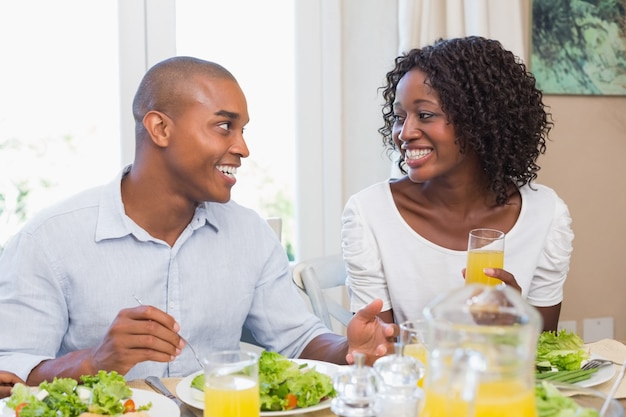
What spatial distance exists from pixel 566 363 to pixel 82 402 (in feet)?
3.03

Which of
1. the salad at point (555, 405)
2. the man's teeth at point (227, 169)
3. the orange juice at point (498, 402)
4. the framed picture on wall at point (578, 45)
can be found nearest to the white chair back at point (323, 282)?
the man's teeth at point (227, 169)

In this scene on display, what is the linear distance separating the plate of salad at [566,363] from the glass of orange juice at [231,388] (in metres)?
0.61

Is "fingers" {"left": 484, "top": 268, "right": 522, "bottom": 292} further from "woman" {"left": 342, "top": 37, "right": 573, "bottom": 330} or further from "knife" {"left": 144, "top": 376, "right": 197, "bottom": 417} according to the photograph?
"knife" {"left": 144, "top": 376, "right": 197, "bottom": 417}

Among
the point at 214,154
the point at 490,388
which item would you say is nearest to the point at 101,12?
the point at 214,154

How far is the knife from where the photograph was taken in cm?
142

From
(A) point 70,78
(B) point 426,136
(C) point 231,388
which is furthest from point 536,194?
(A) point 70,78

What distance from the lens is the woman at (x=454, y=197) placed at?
243cm

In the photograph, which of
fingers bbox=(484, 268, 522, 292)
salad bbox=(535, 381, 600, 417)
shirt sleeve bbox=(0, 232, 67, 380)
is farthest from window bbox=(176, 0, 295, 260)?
salad bbox=(535, 381, 600, 417)

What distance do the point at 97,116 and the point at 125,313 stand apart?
1.76 meters

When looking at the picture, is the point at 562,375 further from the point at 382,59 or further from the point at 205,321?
the point at 382,59

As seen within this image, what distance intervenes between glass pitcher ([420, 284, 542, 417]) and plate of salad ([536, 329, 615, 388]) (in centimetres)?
→ 56

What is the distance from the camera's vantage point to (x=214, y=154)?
2.02 m

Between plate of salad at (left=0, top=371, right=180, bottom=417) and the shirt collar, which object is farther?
the shirt collar

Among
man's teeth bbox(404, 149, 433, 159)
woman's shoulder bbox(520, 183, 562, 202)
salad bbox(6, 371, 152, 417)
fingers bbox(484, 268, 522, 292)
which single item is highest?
Result: man's teeth bbox(404, 149, 433, 159)
